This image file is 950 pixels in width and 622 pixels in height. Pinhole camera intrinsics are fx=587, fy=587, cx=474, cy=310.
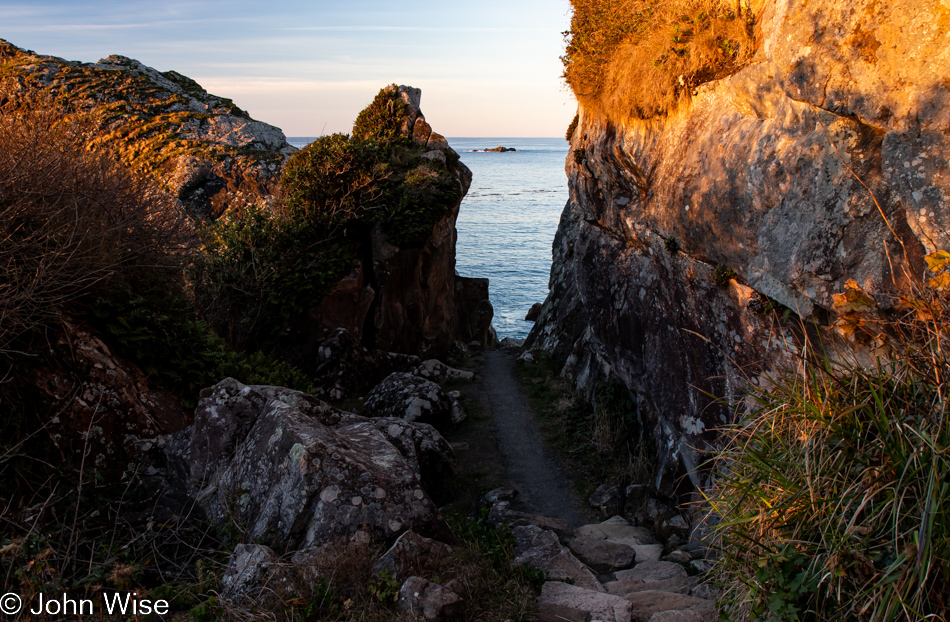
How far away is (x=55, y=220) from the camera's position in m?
7.33

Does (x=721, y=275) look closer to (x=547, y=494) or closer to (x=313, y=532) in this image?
(x=547, y=494)

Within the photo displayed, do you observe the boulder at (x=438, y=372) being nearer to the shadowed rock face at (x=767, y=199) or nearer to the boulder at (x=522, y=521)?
the shadowed rock face at (x=767, y=199)

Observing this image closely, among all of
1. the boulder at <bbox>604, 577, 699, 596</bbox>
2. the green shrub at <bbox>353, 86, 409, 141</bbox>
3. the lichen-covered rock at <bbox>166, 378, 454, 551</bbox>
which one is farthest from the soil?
the green shrub at <bbox>353, 86, 409, 141</bbox>

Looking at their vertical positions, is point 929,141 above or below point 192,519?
above

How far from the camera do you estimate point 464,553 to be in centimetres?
572

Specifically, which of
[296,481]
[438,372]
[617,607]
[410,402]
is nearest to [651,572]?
[617,607]

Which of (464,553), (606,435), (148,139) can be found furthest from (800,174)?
(148,139)

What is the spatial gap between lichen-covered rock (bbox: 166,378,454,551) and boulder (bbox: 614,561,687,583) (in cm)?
254

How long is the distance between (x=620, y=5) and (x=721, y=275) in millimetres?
6301

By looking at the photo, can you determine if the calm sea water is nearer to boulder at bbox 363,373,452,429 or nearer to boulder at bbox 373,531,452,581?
boulder at bbox 363,373,452,429

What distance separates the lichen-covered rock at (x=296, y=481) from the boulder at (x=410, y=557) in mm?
577

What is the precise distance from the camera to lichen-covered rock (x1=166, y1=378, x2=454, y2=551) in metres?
5.94

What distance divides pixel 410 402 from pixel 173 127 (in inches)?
569

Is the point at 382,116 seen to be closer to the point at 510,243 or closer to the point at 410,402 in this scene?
the point at 410,402
